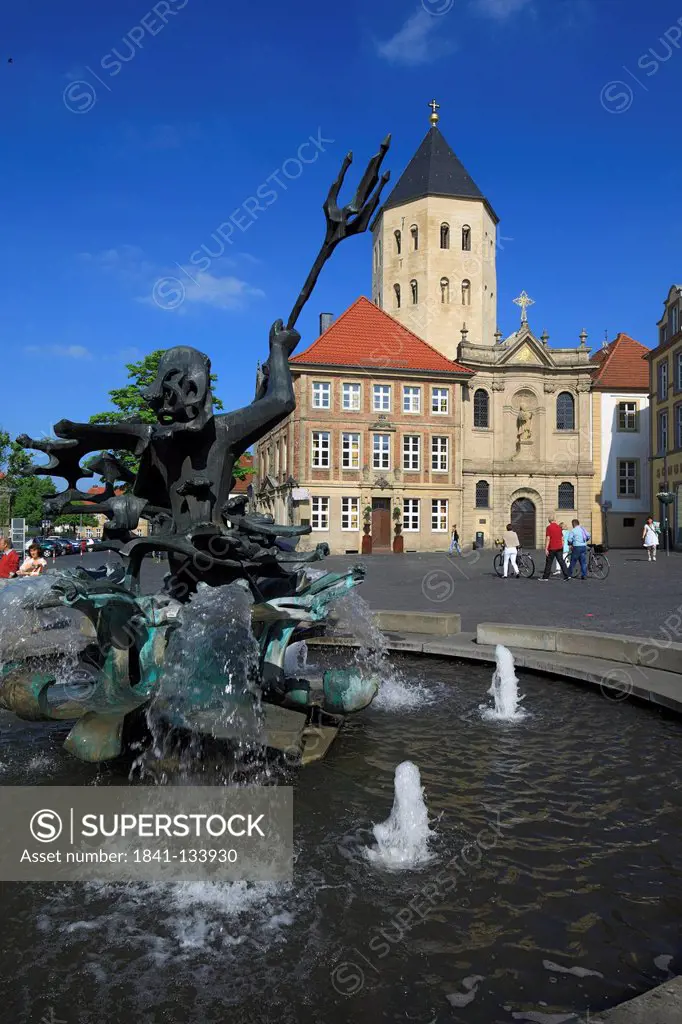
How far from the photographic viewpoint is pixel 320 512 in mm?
42625

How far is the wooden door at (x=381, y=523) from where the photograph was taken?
142 ft

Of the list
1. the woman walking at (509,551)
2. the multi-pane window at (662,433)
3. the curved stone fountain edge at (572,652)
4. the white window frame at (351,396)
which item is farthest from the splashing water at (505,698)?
the multi-pane window at (662,433)

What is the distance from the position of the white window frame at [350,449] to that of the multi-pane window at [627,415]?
19.1 meters

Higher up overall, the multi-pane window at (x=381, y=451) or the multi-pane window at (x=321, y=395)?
the multi-pane window at (x=321, y=395)

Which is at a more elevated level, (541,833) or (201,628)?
(201,628)

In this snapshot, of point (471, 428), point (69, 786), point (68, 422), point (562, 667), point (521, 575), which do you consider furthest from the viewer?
point (471, 428)

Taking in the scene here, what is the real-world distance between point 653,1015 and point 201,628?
343 centimetres

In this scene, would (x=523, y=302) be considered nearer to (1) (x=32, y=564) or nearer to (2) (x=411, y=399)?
(2) (x=411, y=399)

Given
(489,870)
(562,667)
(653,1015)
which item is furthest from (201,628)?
(562,667)

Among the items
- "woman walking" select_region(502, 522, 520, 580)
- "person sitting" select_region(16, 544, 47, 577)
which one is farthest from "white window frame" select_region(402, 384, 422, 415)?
"person sitting" select_region(16, 544, 47, 577)

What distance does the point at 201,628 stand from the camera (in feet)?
16.4

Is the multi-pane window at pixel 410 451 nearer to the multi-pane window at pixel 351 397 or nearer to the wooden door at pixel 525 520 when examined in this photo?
the multi-pane window at pixel 351 397

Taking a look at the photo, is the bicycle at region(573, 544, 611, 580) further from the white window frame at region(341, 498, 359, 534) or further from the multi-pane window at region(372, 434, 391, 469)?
the multi-pane window at region(372, 434, 391, 469)

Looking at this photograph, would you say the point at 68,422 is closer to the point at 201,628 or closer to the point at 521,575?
the point at 201,628
